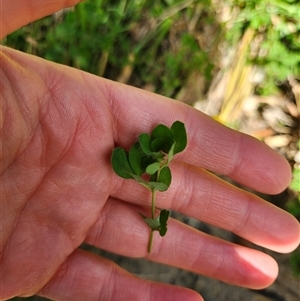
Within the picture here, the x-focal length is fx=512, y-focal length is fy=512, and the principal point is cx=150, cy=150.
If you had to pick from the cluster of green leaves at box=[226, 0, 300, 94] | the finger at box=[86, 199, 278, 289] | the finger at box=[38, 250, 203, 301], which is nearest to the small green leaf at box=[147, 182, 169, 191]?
the finger at box=[86, 199, 278, 289]

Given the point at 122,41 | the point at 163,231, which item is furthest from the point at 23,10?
the point at 122,41

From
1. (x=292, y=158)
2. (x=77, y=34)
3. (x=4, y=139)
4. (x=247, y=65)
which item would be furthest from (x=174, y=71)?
(x=4, y=139)

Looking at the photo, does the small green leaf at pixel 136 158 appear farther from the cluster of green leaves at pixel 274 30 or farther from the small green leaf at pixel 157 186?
the cluster of green leaves at pixel 274 30

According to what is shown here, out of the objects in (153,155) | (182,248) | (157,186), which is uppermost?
(153,155)

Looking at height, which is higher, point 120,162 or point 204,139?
point 204,139

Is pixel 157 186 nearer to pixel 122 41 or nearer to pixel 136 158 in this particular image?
pixel 136 158

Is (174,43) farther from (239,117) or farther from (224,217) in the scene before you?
(224,217)
